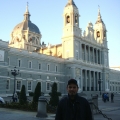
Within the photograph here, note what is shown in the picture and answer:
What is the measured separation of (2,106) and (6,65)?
21570 mm

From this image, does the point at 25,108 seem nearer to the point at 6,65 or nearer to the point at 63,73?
the point at 6,65

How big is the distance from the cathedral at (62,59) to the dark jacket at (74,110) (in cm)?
3127

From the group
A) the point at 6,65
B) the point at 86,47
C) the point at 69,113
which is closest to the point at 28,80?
the point at 6,65

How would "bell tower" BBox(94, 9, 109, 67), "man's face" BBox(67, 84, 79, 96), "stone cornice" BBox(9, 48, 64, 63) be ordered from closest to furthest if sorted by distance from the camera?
"man's face" BBox(67, 84, 79, 96) < "stone cornice" BBox(9, 48, 64, 63) < "bell tower" BBox(94, 9, 109, 67)

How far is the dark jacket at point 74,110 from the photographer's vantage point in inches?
140

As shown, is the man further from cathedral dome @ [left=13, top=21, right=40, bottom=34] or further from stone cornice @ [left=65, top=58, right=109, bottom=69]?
cathedral dome @ [left=13, top=21, right=40, bottom=34]

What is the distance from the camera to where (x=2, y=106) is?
19062 mm

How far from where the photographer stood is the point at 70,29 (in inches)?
2301

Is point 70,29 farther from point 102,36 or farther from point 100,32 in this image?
point 102,36

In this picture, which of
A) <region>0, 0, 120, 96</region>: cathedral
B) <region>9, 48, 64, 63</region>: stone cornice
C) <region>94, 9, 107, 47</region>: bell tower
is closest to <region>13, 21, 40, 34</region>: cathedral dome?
<region>0, 0, 120, 96</region>: cathedral

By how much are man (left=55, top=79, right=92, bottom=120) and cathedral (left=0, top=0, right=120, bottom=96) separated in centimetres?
3128


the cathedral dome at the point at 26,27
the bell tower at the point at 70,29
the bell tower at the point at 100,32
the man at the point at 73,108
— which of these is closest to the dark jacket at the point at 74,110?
the man at the point at 73,108

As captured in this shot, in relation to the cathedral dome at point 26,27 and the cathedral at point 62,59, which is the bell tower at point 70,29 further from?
the cathedral dome at point 26,27

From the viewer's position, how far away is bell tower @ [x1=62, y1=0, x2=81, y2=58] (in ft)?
189
